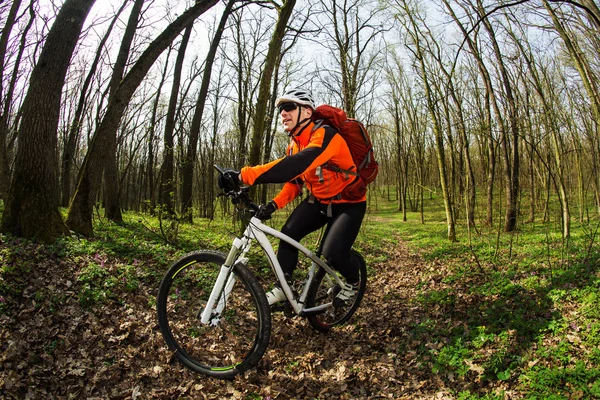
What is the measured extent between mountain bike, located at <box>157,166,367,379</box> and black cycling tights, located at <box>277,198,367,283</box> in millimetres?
163

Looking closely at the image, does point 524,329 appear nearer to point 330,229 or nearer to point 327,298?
point 327,298

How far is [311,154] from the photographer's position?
312 centimetres

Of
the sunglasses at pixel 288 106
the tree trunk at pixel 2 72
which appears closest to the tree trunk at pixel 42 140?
the sunglasses at pixel 288 106

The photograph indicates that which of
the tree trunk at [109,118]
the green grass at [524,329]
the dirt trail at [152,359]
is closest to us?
the green grass at [524,329]

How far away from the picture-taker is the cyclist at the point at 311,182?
306cm

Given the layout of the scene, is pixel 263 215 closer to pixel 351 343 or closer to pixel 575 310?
pixel 351 343

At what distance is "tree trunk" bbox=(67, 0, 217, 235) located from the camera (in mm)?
6598

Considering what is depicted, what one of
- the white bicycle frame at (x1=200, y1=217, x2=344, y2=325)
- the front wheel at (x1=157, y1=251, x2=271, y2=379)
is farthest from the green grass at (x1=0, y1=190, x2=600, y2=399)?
the white bicycle frame at (x1=200, y1=217, x2=344, y2=325)

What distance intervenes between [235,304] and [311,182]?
1.47 metres

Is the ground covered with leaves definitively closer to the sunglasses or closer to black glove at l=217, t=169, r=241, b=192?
black glove at l=217, t=169, r=241, b=192

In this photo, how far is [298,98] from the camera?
11.0 feet

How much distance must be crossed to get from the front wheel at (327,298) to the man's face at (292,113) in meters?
1.65

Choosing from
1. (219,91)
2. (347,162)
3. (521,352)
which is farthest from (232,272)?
(219,91)

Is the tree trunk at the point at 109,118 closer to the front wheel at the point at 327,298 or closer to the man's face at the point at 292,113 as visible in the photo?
the man's face at the point at 292,113
